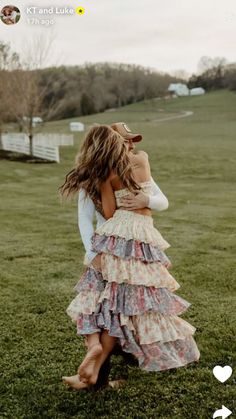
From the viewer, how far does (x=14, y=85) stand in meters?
28.5

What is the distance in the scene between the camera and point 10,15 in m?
6.78

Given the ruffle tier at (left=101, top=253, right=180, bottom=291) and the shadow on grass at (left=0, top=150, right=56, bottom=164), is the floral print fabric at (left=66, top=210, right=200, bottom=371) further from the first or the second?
the shadow on grass at (left=0, top=150, right=56, bottom=164)

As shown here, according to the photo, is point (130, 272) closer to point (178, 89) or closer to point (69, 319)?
point (69, 319)

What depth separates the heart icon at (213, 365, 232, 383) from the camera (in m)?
3.83

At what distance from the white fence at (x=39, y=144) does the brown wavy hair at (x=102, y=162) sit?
23595 mm

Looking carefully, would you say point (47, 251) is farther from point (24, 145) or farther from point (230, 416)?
point (24, 145)

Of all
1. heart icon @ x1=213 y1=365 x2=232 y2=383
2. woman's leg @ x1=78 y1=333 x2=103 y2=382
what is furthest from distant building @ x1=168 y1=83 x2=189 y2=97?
woman's leg @ x1=78 y1=333 x2=103 y2=382

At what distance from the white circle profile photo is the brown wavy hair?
→ 3.64 meters

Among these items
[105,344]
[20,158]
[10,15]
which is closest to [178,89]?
[20,158]

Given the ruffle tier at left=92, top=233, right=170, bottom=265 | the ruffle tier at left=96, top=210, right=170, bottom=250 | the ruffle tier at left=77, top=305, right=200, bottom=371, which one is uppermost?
the ruffle tier at left=96, top=210, right=170, bottom=250

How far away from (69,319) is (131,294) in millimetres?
1830

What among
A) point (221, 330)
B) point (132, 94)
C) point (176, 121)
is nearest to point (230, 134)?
point (176, 121)

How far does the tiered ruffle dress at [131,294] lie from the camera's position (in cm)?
351

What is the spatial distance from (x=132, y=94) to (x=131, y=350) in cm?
8937
